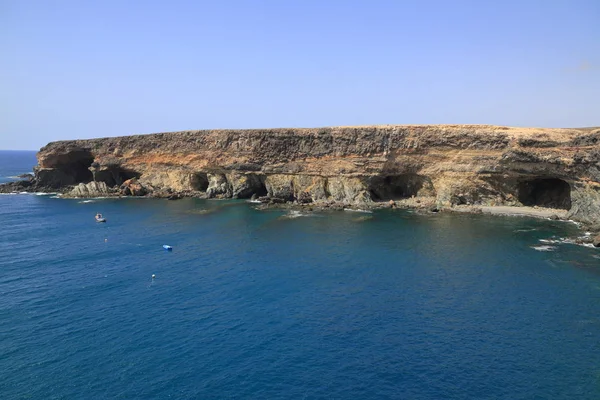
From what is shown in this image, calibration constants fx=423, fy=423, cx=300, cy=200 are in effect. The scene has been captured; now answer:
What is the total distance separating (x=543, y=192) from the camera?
67438 mm

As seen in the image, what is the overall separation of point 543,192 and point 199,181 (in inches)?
2475

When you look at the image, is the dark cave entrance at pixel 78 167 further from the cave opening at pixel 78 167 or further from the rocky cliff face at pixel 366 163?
the rocky cliff face at pixel 366 163

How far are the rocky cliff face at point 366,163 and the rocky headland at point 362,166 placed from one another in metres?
0.16

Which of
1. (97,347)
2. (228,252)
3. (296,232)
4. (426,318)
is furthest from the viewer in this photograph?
(296,232)

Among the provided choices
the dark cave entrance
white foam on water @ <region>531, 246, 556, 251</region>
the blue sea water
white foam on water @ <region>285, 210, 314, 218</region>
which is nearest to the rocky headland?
the dark cave entrance

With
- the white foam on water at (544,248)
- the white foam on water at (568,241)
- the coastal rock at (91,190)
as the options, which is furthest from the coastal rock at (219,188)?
the white foam on water at (568,241)

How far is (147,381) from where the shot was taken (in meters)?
22.9

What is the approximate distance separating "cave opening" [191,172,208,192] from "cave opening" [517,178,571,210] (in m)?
57.6

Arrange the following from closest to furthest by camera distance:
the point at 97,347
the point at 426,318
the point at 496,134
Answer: the point at 97,347 < the point at 426,318 < the point at 496,134

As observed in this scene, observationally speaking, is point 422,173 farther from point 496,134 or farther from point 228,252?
point 228,252

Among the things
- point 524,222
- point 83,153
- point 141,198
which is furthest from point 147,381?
point 83,153

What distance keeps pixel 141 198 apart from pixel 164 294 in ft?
173

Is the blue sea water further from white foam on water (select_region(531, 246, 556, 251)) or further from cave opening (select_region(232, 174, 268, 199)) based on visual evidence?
cave opening (select_region(232, 174, 268, 199))

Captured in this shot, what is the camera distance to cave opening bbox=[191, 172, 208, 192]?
282 ft
